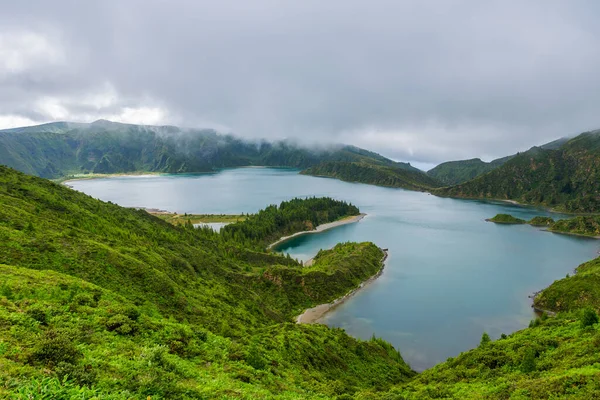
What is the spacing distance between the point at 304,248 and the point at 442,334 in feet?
249

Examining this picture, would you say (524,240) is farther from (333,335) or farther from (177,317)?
(177,317)

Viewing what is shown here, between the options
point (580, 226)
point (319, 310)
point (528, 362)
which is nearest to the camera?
point (528, 362)

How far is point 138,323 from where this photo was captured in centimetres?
2358

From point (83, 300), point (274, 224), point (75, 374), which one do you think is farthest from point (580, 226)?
point (75, 374)

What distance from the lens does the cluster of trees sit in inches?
5266

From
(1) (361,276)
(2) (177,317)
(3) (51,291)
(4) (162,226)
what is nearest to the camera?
(3) (51,291)

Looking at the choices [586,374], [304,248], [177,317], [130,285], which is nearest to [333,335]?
[177,317]

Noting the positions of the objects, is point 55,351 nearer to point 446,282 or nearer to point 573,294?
point 573,294

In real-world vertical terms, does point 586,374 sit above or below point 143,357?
below

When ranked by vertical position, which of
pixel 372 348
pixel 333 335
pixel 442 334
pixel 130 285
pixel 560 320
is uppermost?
pixel 130 285

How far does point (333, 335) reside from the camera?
47.1 meters

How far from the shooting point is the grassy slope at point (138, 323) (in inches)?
611

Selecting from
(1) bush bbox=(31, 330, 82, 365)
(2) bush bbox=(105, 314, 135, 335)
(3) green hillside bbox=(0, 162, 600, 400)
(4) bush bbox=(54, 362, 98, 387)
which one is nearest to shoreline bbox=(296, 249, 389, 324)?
(3) green hillside bbox=(0, 162, 600, 400)

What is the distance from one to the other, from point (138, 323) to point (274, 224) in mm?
133954
